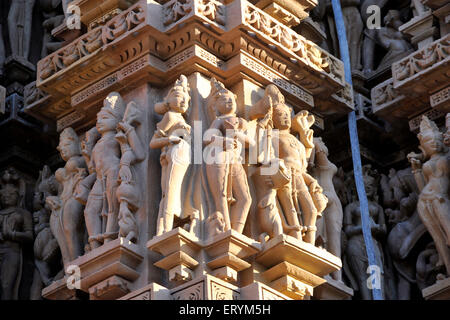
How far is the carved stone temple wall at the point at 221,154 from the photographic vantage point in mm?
12578

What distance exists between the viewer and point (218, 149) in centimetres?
1289

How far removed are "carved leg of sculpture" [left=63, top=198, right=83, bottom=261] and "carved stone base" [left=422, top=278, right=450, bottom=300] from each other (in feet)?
10.2

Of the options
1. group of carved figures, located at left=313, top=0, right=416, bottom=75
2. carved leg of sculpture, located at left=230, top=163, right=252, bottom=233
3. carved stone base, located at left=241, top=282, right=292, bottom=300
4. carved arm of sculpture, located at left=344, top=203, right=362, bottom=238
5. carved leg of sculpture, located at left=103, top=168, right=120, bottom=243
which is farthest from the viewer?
group of carved figures, located at left=313, top=0, right=416, bottom=75

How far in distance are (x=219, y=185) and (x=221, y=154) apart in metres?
0.30

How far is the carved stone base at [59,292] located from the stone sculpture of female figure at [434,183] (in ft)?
10.7

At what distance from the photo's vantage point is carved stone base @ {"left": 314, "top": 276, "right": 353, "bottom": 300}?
13352 millimetres

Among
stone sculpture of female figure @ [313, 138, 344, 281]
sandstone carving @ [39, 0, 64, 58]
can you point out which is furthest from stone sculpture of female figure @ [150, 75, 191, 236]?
sandstone carving @ [39, 0, 64, 58]

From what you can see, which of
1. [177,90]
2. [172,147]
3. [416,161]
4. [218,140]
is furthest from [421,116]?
[172,147]

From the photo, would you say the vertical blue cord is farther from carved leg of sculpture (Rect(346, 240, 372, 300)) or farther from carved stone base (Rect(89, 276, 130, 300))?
carved stone base (Rect(89, 276, 130, 300))

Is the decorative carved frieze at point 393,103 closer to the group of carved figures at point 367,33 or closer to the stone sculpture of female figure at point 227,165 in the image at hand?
the group of carved figures at point 367,33

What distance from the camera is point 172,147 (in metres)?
12.9

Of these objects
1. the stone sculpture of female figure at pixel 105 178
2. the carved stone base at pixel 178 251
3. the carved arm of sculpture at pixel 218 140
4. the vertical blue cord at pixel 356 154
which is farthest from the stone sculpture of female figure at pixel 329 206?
the stone sculpture of female figure at pixel 105 178
